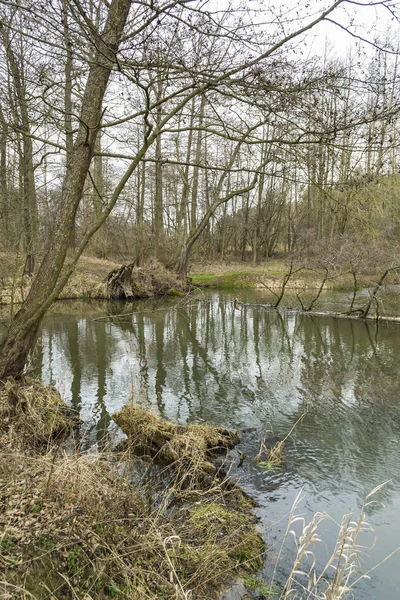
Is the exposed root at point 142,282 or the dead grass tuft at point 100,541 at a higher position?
the exposed root at point 142,282

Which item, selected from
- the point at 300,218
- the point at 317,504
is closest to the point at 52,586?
the point at 317,504

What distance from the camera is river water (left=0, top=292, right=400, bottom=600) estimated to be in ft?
16.7

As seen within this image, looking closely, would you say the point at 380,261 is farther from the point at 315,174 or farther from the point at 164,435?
the point at 164,435

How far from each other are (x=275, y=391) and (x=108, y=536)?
6.23 meters

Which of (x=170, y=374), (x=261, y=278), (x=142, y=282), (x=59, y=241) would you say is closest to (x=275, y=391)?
(x=170, y=374)

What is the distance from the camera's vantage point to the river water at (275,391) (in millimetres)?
5078

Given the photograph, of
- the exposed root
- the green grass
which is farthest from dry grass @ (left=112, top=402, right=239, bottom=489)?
the green grass

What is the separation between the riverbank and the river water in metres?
0.52

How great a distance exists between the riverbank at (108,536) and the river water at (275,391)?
1.72 feet

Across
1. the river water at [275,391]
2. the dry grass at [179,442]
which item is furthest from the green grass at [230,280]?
the dry grass at [179,442]

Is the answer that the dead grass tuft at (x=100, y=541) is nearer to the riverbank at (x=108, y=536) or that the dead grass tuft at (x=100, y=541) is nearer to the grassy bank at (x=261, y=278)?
the riverbank at (x=108, y=536)

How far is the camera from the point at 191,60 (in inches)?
196

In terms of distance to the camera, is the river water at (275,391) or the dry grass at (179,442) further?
the dry grass at (179,442)

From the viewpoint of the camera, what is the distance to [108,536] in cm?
323
